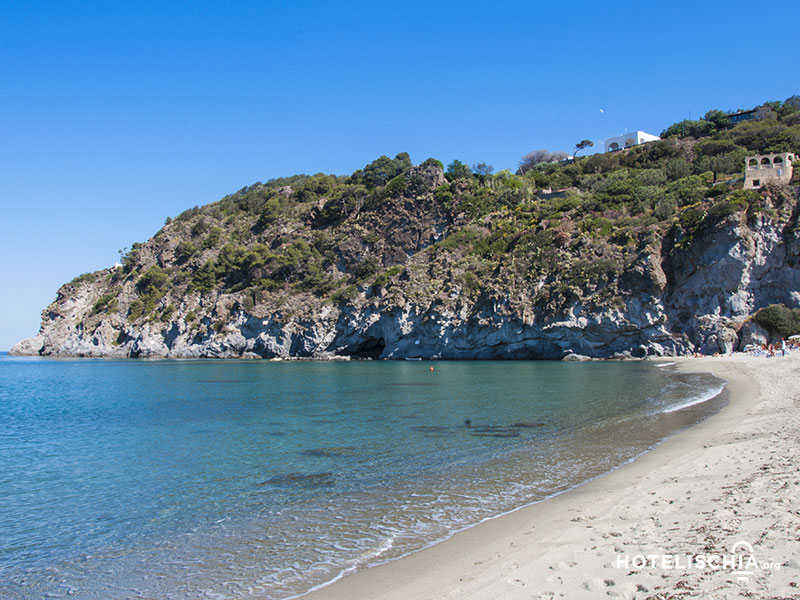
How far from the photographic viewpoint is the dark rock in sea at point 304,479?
11.4 meters

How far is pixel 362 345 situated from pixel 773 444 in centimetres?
6341

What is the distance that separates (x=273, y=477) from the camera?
11984mm

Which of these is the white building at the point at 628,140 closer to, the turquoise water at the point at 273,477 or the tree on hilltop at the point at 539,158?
the tree on hilltop at the point at 539,158

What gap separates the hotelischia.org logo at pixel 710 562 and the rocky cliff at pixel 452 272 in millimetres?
48442

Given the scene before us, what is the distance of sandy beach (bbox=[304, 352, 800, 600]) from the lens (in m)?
5.20

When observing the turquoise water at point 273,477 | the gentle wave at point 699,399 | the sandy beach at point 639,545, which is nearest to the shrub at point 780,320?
the gentle wave at point 699,399

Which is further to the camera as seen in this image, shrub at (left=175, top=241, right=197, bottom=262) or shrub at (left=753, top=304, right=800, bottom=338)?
shrub at (left=175, top=241, right=197, bottom=262)

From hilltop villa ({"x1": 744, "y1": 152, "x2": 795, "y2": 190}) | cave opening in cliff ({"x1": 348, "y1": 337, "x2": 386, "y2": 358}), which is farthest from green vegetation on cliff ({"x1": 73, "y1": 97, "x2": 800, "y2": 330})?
cave opening in cliff ({"x1": 348, "y1": 337, "x2": 386, "y2": 358})

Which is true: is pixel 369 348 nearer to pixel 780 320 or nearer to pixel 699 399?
pixel 780 320

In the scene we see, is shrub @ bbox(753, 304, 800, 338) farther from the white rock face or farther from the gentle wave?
the gentle wave

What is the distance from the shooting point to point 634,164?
285 feet

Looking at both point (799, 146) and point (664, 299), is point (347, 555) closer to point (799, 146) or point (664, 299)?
point (664, 299)

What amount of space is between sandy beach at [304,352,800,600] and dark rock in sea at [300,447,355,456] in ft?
20.4

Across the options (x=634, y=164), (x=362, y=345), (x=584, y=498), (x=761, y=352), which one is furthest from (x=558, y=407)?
(x=634, y=164)
